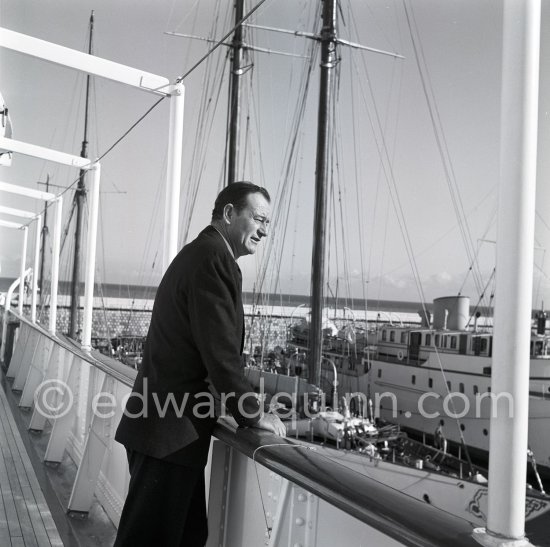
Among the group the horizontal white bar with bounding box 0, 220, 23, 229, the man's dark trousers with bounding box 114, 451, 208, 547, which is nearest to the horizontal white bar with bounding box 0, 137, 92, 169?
the man's dark trousers with bounding box 114, 451, 208, 547

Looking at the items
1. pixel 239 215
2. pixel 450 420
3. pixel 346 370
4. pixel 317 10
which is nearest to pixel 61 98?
pixel 317 10

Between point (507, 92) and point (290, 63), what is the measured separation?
69.2ft

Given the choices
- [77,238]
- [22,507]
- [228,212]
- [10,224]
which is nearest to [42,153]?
[22,507]

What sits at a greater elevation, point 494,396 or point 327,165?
point 327,165

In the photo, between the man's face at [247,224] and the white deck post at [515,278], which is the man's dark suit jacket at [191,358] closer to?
the man's face at [247,224]

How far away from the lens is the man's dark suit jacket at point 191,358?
1726mm

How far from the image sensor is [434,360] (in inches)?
815

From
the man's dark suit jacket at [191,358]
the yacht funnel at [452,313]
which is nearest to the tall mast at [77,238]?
the yacht funnel at [452,313]

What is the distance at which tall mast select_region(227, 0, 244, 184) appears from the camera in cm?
1531

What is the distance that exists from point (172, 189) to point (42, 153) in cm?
312

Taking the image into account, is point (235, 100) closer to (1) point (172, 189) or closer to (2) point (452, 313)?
(2) point (452, 313)

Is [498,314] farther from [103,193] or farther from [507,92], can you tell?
[103,193]

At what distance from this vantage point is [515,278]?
1.05m

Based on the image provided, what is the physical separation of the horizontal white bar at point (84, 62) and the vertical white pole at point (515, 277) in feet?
9.42
